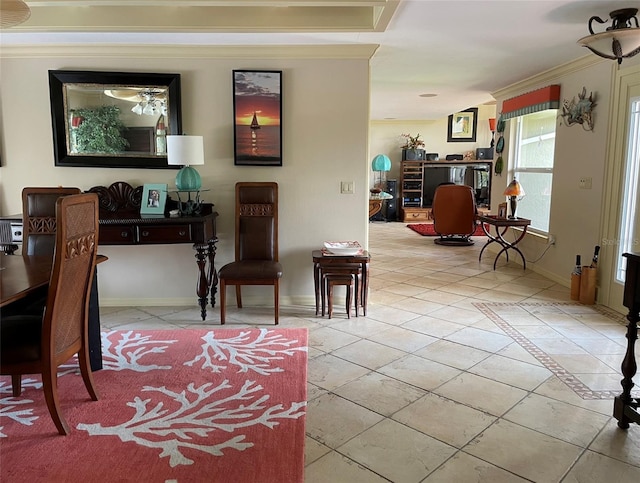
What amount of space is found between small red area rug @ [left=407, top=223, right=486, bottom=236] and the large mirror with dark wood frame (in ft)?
19.5

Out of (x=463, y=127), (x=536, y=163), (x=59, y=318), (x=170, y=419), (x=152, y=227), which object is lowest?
(x=170, y=419)

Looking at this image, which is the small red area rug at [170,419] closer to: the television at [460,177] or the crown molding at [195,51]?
the crown molding at [195,51]

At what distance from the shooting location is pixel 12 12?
92.0 inches

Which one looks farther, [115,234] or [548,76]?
[548,76]

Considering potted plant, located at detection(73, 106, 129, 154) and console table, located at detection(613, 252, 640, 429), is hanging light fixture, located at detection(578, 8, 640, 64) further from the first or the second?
potted plant, located at detection(73, 106, 129, 154)

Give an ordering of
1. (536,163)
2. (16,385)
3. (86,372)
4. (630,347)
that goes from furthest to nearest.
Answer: (536,163) < (16,385) < (86,372) < (630,347)

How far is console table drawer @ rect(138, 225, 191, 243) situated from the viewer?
12.4ft

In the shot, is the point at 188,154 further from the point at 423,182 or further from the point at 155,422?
the point at 423,182

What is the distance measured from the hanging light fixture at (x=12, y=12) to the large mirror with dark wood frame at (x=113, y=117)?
5.58ft

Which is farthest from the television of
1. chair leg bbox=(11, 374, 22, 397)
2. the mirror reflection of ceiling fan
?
chair leg bbox=(11, 374, 22, 397)

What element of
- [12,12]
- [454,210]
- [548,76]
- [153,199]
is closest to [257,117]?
[153,199]

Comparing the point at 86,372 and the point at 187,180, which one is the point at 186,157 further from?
the point at 86,372

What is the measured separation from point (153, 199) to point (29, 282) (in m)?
1.99

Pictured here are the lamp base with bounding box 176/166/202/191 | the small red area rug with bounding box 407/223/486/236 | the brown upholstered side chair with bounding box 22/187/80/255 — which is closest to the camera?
the brown upholstered side chair with bounding box 22/187/80/255
